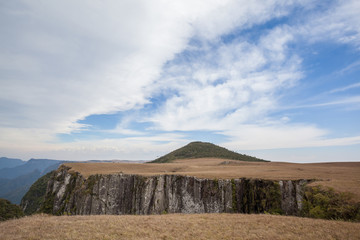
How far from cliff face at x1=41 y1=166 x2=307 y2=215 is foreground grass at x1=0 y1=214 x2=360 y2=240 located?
31.9 feet

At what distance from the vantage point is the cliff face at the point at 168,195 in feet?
81.1

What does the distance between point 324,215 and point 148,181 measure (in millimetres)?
26286

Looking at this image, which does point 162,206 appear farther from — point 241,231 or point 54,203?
point 54,203

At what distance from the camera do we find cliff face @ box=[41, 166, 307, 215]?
2472cm

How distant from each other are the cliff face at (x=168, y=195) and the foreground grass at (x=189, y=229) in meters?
9.72

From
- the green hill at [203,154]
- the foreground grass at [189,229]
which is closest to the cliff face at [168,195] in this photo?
the foreground grass at [189,229]

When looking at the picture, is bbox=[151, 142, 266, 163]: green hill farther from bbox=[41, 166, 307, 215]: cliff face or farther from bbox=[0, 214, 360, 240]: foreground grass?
bbox=[0, 214, 360, 240]: foreground grass

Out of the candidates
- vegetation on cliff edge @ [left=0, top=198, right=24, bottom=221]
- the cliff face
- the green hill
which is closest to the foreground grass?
the cliff face

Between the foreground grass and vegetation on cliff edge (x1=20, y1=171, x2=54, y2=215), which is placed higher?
the foreground grass

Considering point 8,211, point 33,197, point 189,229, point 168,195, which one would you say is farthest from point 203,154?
point 33,197

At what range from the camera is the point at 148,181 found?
115 feet

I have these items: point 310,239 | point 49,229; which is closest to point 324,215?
point 310,239

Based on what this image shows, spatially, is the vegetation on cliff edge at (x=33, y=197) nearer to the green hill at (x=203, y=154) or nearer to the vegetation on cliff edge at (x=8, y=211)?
the green hill at (x=203, y=154)

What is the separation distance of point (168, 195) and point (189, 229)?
19.6 m
